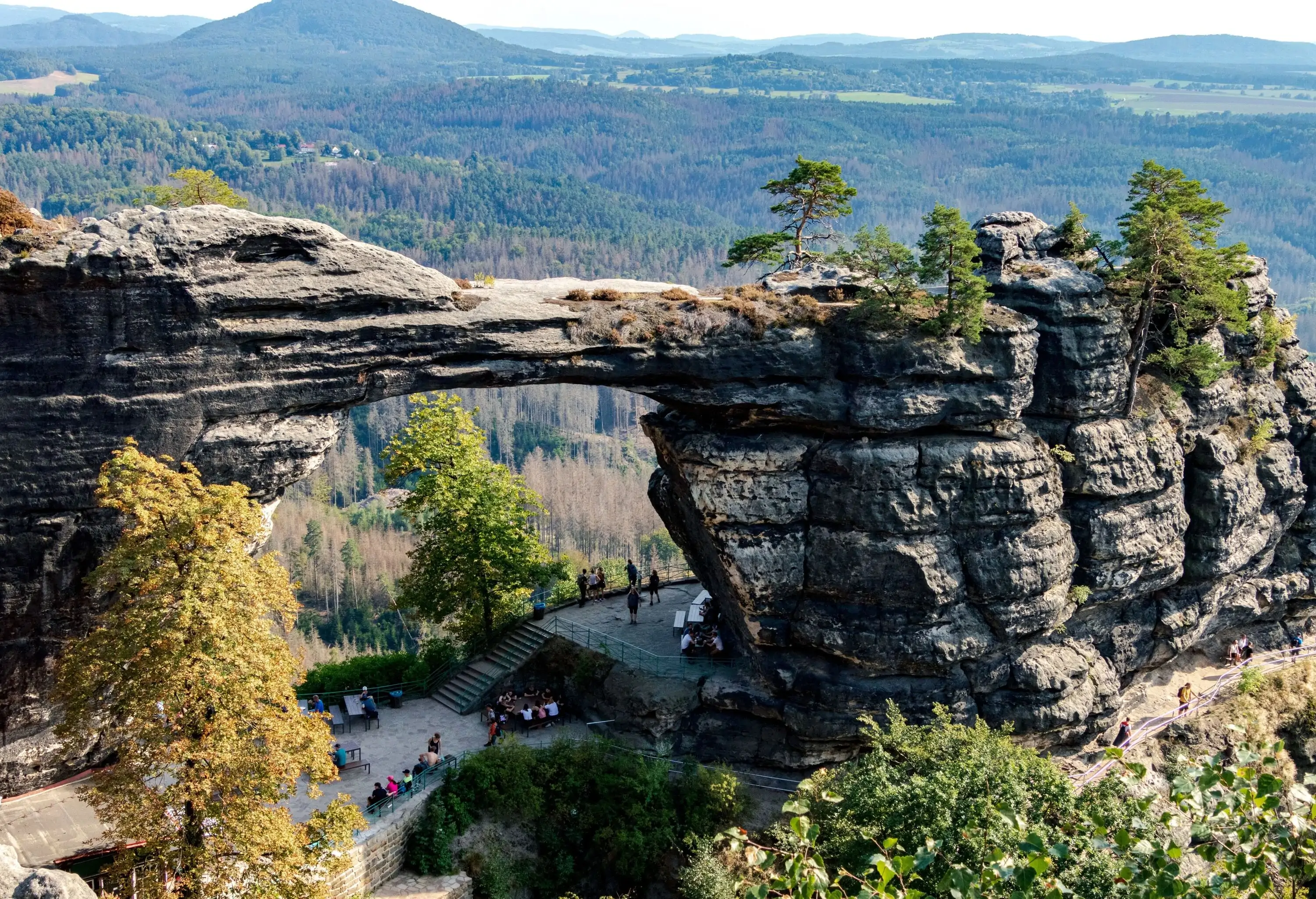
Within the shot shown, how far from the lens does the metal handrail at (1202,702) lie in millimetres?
42531

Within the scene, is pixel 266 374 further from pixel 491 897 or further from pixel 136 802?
pixel 491 897

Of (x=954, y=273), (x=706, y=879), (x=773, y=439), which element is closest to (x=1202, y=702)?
(x=954, y=273)

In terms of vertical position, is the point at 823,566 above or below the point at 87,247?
below

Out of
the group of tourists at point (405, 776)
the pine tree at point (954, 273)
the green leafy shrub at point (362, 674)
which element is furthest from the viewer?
the green leafy shrub at point (362, 674)

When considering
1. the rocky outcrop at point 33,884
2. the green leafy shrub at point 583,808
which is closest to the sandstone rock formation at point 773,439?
the green leafy shrub at point 583,808

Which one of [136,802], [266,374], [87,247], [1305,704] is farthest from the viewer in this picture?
[1305,704]

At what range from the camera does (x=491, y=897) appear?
37188mm

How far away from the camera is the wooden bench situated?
130 feet

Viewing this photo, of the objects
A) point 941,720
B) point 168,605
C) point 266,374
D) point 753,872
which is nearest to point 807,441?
point 941,720

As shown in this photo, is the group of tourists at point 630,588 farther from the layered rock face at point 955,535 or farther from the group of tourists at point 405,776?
the group of tourists at point 405,776

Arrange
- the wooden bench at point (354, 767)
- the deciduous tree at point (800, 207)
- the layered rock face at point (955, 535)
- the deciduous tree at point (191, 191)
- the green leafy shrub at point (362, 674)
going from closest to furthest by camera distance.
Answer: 1. the wooden bench at point (354, 767)
2. the layered rock face at point (955, 535)
3. the green leafy shrub at point (362, 674)
4. the deciduous tree at point (800, 207)
5. the deciduous tree at point (191, 191)

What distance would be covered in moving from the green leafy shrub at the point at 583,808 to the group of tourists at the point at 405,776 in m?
0.94

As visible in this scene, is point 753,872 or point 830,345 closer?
point 753,872

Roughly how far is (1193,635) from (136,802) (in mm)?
37569
